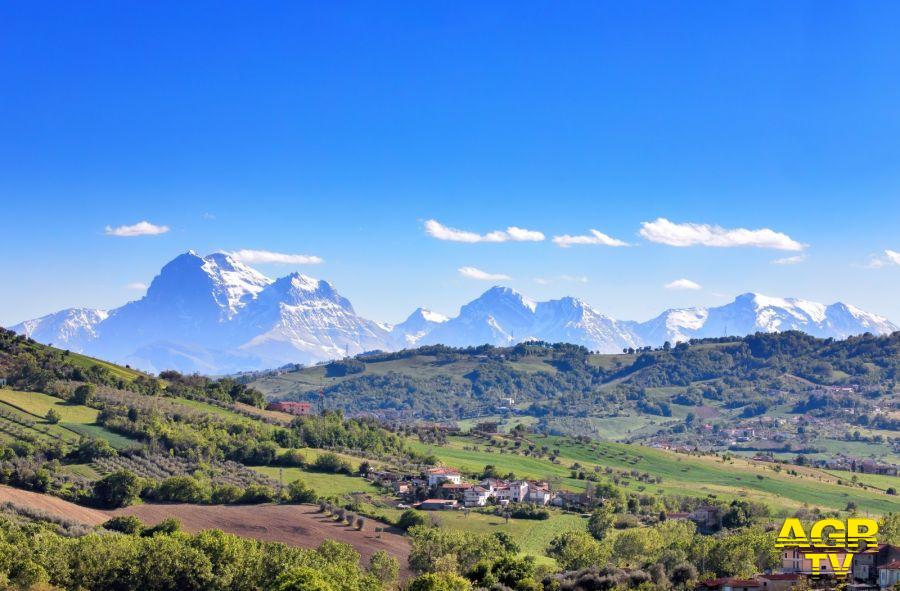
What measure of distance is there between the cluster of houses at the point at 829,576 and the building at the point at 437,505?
6132 centimetres

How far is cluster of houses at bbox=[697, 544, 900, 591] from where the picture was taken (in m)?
66.4

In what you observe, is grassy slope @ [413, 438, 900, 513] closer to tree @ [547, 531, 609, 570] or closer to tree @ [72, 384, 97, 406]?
tree @ [547, 531, 609, 570]

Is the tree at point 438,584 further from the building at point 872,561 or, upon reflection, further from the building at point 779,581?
the building at point 872,561

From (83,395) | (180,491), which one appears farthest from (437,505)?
(83,395)

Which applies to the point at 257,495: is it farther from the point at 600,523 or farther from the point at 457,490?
the point at 600,523

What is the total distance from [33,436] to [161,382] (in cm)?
6290

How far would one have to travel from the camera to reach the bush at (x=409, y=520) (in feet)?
394

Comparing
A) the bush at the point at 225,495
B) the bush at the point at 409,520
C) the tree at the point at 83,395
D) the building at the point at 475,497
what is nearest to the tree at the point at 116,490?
the bush at the point at 225,495

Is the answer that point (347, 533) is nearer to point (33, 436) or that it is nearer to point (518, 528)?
point (518, 528)

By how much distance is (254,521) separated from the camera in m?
114

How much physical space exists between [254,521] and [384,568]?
2524 cm

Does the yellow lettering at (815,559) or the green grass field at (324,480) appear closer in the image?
the yellow lettering at (815,559)

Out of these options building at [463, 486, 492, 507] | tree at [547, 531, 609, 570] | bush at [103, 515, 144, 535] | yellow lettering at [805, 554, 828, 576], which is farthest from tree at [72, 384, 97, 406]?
yellow lettering at [805, 554, 828, 576]

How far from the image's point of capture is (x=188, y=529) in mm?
107875
